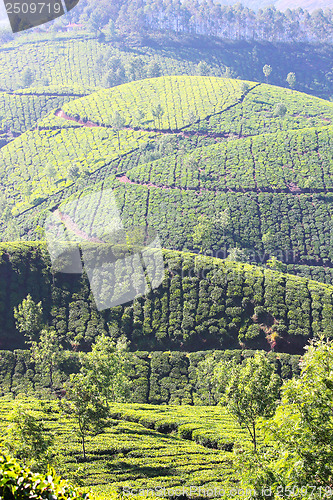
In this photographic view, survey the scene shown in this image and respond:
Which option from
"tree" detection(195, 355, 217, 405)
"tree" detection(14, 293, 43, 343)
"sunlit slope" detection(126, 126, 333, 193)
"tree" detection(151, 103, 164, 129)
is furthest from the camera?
"tree" detection(151, 103, 164, 129)

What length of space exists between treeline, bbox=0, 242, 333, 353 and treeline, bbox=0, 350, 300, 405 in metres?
2.06

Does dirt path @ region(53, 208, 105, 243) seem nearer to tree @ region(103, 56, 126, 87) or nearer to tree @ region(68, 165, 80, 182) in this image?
tree @ region(68, 165, 80, 182)

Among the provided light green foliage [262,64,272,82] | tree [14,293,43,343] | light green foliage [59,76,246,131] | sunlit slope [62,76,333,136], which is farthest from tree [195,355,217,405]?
light green foliage [262,64,272,82]

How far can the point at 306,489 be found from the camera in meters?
12.4

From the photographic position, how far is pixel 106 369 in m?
26.5

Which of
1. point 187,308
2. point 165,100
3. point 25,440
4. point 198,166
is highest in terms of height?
point 25,440

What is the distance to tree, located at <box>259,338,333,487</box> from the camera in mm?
12641

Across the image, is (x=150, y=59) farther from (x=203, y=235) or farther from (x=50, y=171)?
(x=203, y=235)

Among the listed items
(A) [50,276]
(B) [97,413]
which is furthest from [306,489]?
(A) [50,276]

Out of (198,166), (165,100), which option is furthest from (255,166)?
(165,100)

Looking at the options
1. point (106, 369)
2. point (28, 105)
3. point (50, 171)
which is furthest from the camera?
point (28, 105)

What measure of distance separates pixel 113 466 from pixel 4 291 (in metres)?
29.5

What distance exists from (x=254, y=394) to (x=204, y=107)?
111206mm

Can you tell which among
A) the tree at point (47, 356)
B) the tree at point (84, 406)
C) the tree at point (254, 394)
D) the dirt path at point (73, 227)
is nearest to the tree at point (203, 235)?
the dirt path at point (73, 227)
